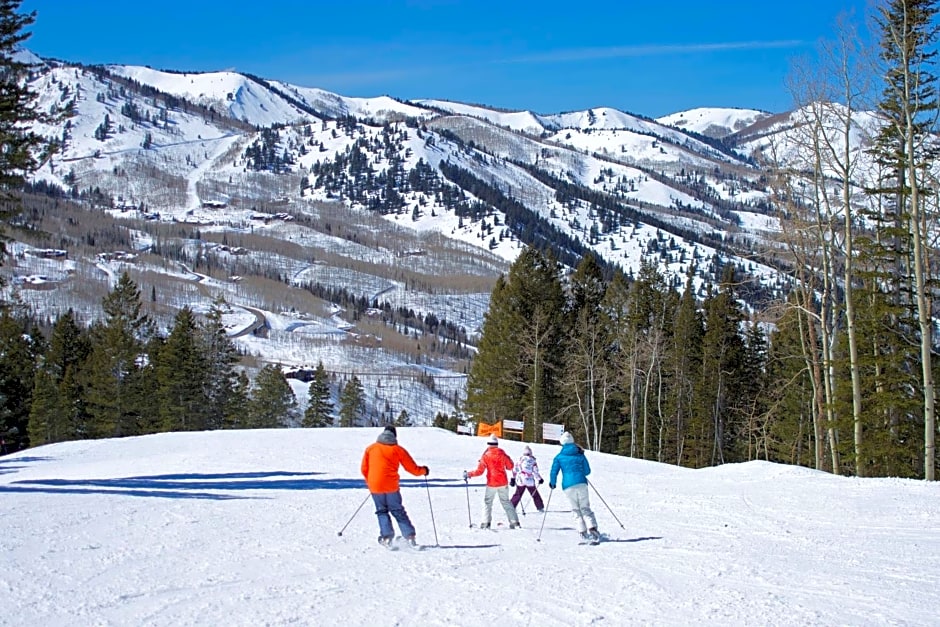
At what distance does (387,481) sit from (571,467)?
2948 mm

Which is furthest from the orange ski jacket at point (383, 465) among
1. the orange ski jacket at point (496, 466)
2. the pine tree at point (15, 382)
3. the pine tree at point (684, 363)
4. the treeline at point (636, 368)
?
the pine tree at point (15, 382)

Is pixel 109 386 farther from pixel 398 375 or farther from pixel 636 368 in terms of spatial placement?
pixel 398 375

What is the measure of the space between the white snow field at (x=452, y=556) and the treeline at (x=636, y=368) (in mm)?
A: 24650

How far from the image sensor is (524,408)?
45.8 m

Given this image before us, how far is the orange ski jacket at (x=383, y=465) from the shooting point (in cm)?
1070

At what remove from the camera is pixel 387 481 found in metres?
10.7

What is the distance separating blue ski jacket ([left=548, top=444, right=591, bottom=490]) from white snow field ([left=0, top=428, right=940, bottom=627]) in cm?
95

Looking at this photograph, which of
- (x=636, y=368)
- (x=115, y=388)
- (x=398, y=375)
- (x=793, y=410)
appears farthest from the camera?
(x=398, y=375)

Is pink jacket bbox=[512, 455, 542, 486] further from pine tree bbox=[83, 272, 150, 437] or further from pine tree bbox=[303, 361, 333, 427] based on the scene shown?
pine tree bbox=[303, 361, 333, 427]

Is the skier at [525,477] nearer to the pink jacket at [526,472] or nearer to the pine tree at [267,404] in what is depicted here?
the pink jacket at [526,472]

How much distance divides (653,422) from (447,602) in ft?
148

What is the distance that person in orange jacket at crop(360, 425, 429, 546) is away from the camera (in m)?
10.7

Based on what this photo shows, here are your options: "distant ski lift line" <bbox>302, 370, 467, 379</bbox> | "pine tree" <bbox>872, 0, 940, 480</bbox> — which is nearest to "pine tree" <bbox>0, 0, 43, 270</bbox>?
"pine tree" <bbox>872, 0, 940, 480</bbox>

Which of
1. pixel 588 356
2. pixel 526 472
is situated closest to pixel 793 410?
pixel 588 356
